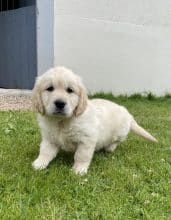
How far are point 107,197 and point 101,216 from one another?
1.14ft

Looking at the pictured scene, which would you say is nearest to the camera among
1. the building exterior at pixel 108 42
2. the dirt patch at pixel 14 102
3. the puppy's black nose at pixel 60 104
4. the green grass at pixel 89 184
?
the green grass at pixel 89 184

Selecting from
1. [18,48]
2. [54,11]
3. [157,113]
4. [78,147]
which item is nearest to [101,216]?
[78,147]

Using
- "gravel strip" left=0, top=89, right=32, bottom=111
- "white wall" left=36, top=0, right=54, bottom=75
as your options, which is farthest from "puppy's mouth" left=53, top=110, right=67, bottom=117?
"white wall" left=36, top=0, right=54, bottom=75

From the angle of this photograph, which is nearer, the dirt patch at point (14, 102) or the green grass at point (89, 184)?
the green grass at point (89, 184)

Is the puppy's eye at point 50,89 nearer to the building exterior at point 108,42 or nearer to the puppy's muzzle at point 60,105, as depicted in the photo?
the puppy's muzzle at point 60,105

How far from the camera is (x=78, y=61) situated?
9.62 meters

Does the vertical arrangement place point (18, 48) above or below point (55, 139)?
below

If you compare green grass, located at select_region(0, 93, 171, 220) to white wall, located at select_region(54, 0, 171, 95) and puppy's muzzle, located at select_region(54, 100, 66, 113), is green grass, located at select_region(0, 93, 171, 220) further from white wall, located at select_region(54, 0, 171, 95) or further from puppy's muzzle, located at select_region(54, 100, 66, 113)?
white wall, located at select_region(54, 0, 171, 95)

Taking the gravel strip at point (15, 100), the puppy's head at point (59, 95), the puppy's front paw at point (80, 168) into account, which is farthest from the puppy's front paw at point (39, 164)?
the gravel strip at point (15, 100)

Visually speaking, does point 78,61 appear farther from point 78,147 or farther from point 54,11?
point 78,147

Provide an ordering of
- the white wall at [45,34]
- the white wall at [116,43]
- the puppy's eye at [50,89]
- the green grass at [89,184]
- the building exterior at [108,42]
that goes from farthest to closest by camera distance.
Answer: the white wall at [116,43] < the building exterior at [108,42] < the white wall at [45,34] < the puppy's eye at [50,89] < the green grass at [89,184]

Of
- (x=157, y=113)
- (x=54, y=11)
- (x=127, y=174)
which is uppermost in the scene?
(x=127, y=174)

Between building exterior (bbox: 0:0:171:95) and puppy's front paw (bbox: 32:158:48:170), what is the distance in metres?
5.16

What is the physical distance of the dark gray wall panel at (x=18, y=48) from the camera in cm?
943
